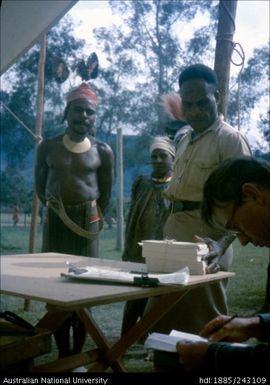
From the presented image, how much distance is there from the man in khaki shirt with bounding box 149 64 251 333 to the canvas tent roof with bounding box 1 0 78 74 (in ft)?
3.01

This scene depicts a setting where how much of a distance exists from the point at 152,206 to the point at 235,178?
253cm

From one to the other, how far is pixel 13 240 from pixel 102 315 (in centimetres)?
765

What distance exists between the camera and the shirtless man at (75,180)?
392cm

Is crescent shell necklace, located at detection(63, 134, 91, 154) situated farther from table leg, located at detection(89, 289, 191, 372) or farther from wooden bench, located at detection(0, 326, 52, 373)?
wooden bench, located at detection(0, 326, 52, 373)

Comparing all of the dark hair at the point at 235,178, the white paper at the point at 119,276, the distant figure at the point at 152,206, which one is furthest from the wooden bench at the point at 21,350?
the distant figure at the point at 152,206

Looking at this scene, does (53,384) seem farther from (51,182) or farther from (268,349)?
(51,182)

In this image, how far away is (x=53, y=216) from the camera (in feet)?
13.1

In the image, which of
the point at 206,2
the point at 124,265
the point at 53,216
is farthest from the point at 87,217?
the point at 206,2

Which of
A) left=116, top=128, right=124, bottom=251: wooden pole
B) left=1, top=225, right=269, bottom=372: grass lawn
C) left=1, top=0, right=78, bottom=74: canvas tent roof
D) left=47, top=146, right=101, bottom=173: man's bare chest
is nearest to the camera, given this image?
left=1, top=0, right=78, bottom=74: canvas tent roof

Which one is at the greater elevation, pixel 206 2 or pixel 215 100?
pixel 206 2

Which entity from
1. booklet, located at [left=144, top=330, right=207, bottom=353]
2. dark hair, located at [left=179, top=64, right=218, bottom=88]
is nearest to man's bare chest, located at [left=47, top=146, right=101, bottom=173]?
dark hair, located at [left=179, top=64, right=218, bottom=88]

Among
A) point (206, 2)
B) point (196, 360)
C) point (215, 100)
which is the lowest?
point (196, 360)

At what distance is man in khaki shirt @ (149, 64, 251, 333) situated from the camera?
9.37 ft

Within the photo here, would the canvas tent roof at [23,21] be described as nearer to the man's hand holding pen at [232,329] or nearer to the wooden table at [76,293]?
the wooden table at [76,293]
